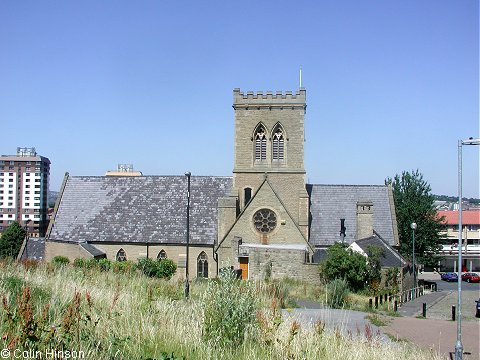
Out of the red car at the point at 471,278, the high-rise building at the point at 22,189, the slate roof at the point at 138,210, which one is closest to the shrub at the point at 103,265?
the slate roof at the point at 138,210

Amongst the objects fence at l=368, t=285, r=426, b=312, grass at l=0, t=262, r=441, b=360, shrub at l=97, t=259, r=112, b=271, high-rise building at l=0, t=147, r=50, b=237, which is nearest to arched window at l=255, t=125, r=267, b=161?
fence at l=368, t=285, r=426, b=312

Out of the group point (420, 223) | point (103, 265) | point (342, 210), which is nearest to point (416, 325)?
point (103, 265)

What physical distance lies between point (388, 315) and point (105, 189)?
26.9 meters

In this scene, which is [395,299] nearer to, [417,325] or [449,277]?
[417,325]

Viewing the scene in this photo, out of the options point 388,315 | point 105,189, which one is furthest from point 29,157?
point 388,315

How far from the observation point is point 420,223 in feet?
161

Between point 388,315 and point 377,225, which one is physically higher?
point 377,225

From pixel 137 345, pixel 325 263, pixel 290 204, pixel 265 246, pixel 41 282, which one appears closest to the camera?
pixel 137 345

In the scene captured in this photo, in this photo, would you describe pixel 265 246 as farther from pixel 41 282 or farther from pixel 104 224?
pixel 41 282

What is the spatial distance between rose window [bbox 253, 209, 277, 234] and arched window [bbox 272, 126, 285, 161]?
4.50 metres

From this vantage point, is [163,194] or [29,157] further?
[29,157]

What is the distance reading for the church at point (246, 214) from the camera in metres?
36.0

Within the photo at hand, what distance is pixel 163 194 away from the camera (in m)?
41.7

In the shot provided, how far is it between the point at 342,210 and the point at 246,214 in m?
7.59
